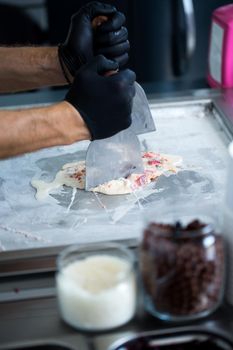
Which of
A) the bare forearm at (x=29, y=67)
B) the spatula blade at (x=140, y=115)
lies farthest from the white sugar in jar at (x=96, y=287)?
the bare forearm at (x=29, y=67)

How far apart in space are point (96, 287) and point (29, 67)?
0.92m

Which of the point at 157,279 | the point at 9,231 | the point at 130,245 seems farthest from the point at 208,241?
the point at 9,231

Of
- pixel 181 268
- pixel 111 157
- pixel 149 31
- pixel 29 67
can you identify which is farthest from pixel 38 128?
pixel 149 31

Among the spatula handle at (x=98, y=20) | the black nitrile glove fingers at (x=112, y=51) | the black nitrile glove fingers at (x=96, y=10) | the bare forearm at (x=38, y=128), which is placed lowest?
the bare forearm at (x=38, y=128)

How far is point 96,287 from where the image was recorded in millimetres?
830

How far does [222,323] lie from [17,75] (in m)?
0.97

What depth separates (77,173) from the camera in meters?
1.44

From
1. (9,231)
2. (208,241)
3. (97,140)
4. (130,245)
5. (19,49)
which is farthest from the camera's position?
(19,49)

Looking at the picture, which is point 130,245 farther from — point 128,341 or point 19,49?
point 19,49

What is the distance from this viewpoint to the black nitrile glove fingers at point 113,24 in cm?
139

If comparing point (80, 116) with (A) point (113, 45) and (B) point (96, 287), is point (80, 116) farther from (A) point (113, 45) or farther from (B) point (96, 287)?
(B) point (96, 287)

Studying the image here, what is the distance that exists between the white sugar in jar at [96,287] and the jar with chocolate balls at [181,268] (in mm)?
31

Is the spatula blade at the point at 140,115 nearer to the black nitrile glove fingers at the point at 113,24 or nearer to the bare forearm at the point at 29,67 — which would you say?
the black nitrile glove fingers at the point at 113,24

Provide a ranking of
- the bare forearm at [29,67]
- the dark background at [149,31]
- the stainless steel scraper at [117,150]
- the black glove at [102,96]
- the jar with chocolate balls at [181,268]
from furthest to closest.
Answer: the dark background at [149,31] → the bare forearm at [29,67] → the stainless steel scraper at [117,150] → the black glove at [102,96] → the jar with chocolate balls at [181,268]
